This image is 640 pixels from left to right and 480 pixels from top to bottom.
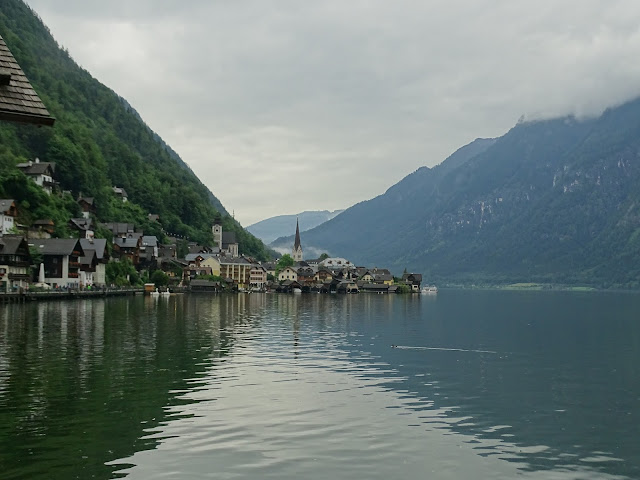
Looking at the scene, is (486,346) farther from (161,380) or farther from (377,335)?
(161,380)

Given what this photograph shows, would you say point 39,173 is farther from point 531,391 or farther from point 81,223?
Answer: point 531,391

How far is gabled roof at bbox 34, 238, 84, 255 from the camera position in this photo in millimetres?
134000

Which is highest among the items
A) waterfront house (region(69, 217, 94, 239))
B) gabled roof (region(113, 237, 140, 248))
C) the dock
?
waterfront house (region(69, 217, 94, 239))

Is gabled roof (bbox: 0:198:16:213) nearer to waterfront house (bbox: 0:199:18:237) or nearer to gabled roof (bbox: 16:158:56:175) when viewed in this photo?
waterfront house (bbox: 0:199:18:237)

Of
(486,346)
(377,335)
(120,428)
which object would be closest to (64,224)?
(377,335)

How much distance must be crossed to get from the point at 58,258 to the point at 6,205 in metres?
14.8

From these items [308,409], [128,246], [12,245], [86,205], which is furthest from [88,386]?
[86,205]

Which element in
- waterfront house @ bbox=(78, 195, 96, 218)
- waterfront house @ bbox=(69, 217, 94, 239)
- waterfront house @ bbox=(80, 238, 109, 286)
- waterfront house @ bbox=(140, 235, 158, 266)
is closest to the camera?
waterfront house @ bbox=(80, 238, 109, 286)

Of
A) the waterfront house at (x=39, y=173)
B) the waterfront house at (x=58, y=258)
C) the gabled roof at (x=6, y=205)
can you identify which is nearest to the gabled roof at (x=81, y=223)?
the waterfront house at (x=39, y=173)

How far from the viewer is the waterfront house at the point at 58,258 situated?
13425 centimetres

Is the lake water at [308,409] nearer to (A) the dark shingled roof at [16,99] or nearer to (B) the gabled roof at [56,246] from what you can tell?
(A) the dark shingled roof at [16,99]

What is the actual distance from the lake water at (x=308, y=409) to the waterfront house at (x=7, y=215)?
7007cm

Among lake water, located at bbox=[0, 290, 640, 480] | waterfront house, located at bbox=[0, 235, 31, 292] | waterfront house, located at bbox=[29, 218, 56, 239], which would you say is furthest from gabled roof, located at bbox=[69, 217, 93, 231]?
lake water, located at bbox=[0, 290, 640, 480]

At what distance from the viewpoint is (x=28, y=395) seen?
105 feet
